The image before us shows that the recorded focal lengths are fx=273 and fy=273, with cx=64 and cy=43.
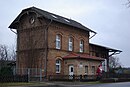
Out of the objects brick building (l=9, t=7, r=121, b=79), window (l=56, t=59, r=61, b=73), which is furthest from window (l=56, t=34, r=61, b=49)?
window (l=56, t=59, r=61, b=73)

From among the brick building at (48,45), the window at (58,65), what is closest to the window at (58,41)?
the brick building at (48,45)

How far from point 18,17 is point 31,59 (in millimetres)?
7049

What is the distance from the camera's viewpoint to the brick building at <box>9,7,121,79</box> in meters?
38.5

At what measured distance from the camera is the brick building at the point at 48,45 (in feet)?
126

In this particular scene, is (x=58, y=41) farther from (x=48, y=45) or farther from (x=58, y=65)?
(x=58, y=65)

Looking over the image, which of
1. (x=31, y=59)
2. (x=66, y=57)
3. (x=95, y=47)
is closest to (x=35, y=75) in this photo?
(x=31, y=59)

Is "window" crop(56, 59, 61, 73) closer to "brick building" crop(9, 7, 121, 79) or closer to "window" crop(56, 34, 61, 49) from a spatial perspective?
"brick building" crop(9, 7, 121, 79)

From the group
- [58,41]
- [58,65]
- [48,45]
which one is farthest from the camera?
[58,41]

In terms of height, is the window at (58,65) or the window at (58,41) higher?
the window at (58,41)

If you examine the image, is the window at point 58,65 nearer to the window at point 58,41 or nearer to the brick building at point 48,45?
the brick building at point 48,45

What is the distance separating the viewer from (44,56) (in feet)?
125

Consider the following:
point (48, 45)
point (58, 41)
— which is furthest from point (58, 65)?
point (48, 45)

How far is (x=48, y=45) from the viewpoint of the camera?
3831cm

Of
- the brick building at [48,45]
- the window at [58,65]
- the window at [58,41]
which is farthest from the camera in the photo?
the window at [58,41]
